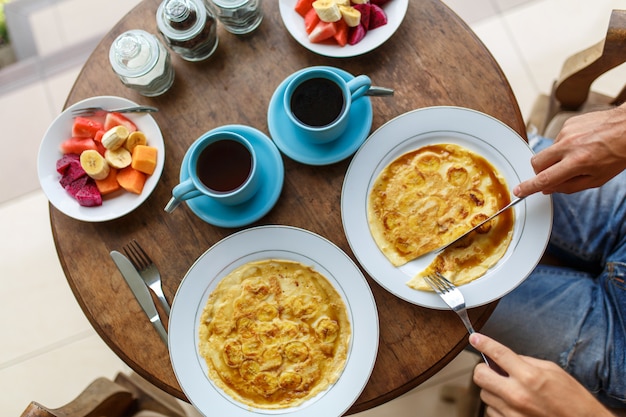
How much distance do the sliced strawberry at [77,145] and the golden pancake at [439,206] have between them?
74 cm

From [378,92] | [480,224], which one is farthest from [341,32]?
[480,224]

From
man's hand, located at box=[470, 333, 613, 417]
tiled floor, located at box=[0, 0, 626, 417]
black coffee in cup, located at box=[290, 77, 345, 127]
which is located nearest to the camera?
man's hand, located at box=[470, 333, 613, 417]

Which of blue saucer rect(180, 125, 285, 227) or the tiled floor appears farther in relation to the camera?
the tiled floor

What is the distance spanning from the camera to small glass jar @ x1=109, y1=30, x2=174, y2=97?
4.41 ft

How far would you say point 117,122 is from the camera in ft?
4.54

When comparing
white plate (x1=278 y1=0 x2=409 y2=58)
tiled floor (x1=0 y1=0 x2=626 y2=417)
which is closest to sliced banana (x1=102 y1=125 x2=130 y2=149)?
white plate (x1=278 y1=0 x2=409 y2=58)

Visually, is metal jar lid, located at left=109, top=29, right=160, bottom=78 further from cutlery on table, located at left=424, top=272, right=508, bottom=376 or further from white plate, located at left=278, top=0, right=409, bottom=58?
cutlery on table, located at left=424, top=272, right=508, bottom=376

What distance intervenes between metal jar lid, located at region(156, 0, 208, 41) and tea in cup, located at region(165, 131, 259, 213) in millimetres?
290

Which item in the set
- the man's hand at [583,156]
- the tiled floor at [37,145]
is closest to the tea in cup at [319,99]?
the man's hand at [583,156]

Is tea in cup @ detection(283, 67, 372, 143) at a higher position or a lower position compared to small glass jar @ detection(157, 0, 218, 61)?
lower

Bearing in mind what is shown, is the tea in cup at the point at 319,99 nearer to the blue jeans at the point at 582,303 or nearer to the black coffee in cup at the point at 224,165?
the black coffee in cup at the point at 224,165

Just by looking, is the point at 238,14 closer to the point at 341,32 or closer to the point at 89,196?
the point at 341,32

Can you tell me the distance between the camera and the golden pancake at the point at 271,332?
4.25ft

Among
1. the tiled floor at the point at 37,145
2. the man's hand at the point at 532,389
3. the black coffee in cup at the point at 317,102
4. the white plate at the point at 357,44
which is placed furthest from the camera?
the tiled floor at the point at 37,145
